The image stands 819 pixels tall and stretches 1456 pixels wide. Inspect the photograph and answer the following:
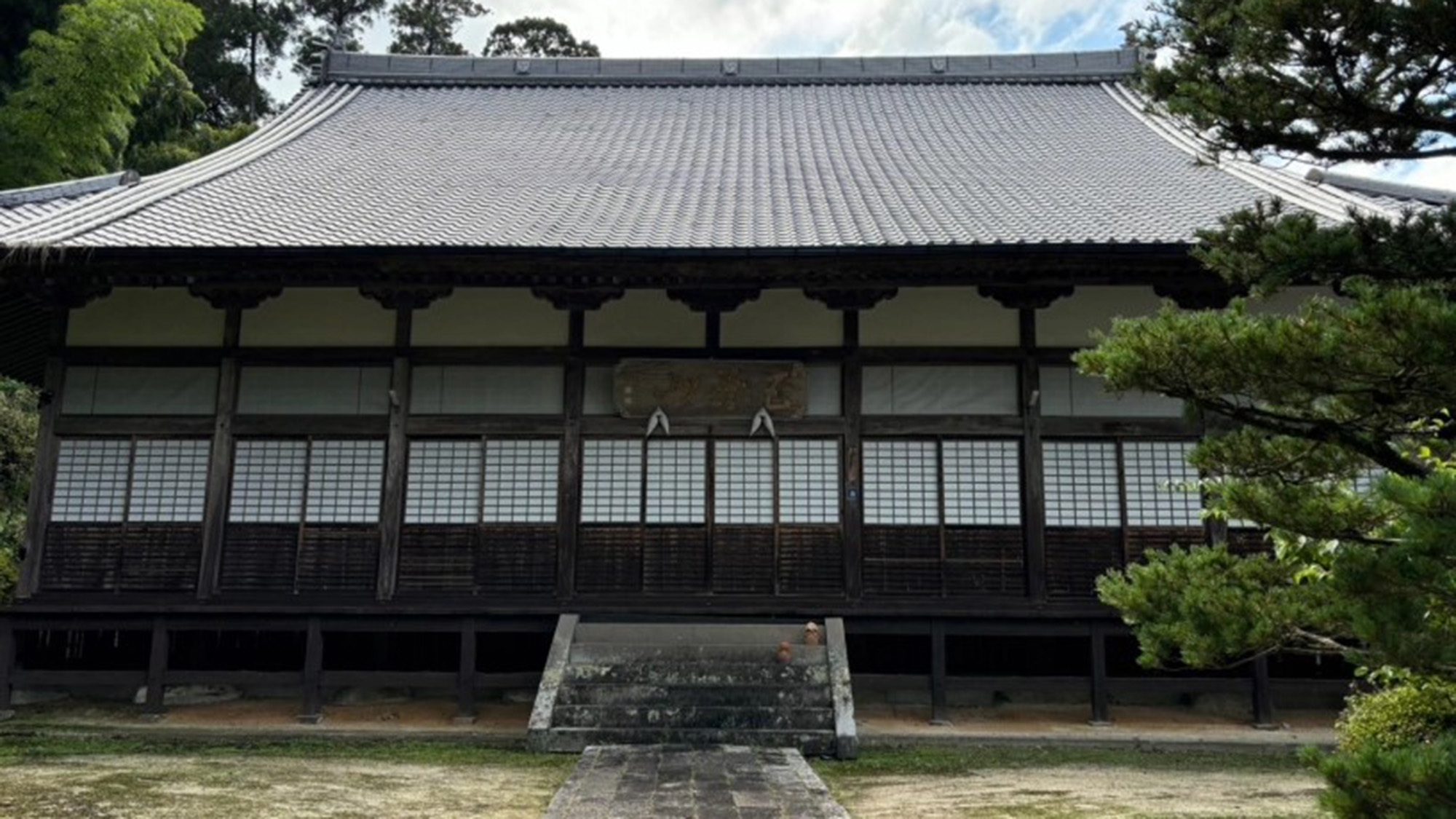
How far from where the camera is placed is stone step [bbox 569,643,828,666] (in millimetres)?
9406

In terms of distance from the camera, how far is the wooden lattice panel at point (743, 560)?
34.4ft

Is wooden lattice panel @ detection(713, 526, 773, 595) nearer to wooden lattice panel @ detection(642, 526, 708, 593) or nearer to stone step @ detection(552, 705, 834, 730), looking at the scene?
wooden lattice panel @ detection(642, 526, 708, 593)

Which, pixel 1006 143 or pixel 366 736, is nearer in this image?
pixel 366 736

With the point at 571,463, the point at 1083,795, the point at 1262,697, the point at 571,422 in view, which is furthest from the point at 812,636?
the point at 1262,697

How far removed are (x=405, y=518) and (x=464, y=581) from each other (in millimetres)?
926

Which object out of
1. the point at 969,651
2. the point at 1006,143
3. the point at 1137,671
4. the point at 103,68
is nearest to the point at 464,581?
the point at 969,651

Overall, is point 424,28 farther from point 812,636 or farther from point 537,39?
point 812,636

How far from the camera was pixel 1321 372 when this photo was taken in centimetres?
366

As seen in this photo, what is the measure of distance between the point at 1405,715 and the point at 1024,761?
313 cm

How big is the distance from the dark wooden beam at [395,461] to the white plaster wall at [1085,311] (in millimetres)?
6771

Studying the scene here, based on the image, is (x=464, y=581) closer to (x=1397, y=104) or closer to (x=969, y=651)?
(x=969, y=651)

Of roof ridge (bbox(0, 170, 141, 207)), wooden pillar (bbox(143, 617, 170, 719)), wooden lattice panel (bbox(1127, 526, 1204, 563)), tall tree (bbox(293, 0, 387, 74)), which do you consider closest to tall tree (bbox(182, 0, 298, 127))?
tall tree (bbox(293, 0, 387, 74))

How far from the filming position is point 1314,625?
4.11 m

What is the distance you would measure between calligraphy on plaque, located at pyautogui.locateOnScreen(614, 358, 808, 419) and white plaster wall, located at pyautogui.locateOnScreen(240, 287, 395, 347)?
2719 millimetres
